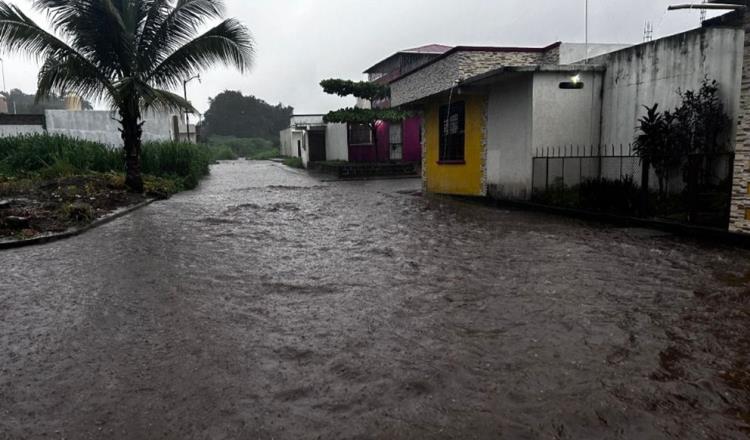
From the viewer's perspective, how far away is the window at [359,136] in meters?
33.4

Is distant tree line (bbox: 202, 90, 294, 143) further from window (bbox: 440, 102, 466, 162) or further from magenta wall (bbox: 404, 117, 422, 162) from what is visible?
window (bbox: 440, 102, 466, 162)

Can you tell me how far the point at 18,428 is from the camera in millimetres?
3143

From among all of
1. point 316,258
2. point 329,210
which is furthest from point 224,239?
point 329,210

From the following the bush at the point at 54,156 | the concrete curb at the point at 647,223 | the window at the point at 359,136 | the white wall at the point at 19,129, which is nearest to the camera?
the concrete curb at the point at 647,223

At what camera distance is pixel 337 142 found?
3647cm

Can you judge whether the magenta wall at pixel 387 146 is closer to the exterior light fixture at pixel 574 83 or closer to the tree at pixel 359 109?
the tree at pixel 359 109

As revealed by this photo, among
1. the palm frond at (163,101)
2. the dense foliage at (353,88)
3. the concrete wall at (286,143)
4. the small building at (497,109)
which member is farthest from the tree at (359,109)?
the concrete wall at (286,143)

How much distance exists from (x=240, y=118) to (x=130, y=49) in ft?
283

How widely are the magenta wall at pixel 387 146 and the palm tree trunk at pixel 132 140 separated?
1603cm

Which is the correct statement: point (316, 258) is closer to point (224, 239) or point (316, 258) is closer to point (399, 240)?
point (399, 240)

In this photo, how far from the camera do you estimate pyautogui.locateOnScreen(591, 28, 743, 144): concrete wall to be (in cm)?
923

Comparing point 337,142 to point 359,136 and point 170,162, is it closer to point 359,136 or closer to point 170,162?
point 359,136

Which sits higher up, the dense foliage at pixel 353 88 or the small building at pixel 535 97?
the dense foliage at pixel 353 88

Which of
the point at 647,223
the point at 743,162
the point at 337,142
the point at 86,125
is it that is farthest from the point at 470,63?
the point at 86,125
